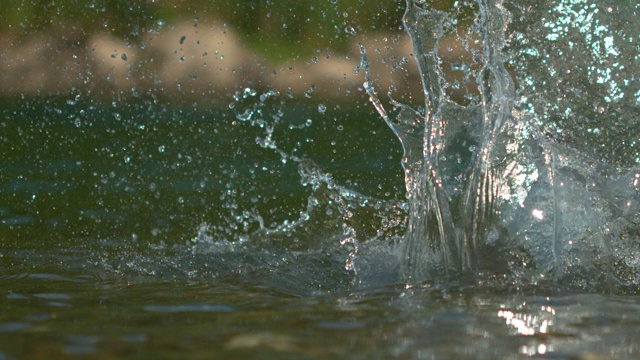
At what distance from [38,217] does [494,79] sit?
105 inches

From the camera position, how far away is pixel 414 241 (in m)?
4.59

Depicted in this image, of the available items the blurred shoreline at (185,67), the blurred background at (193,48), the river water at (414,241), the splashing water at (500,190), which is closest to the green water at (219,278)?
the river water at (414,241)

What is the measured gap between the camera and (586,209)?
4645 mm

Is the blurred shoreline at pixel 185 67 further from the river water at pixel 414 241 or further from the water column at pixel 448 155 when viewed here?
the water column at pixel 448 155

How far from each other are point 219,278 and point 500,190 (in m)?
1.21

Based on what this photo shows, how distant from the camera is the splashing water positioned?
4.45 meters

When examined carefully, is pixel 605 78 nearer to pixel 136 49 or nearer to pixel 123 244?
pixel 123 244

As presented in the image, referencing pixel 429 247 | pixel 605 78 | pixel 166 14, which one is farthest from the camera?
pixel 166 14

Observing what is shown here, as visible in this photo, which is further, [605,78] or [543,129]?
[605,78]

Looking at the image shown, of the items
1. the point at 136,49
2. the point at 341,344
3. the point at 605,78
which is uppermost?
the point at 136,49

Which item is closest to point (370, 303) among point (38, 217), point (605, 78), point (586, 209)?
point (586, 209)

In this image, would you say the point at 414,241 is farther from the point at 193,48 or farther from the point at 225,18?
the point at 225,18

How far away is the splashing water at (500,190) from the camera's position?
445 cm

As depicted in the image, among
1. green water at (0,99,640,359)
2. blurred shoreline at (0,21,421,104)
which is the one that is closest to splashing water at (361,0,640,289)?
green water at (0,99,640,359)
